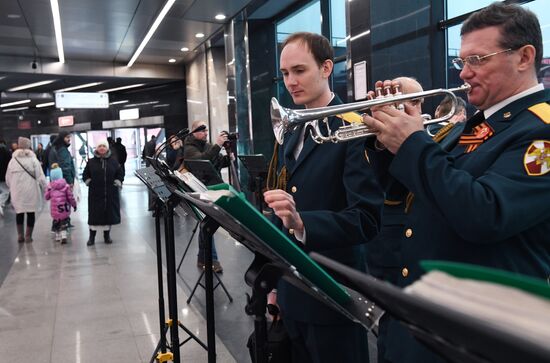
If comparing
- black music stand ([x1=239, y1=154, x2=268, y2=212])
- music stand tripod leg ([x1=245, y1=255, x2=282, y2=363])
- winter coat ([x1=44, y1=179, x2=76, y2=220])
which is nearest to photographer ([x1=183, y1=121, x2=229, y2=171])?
black music stand ([x1=239, y1=154, x2=268, y2=212])

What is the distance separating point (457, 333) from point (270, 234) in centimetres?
48

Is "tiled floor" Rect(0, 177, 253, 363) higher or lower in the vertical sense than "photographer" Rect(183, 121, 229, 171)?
lower

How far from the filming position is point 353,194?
148 centimetres

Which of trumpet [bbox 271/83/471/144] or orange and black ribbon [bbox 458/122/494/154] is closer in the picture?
orange and black ribbon [bbox 458/122/494/154]

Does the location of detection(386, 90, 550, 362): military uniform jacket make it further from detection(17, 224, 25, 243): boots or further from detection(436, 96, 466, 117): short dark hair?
detection(17, 224, 25, 243): boots

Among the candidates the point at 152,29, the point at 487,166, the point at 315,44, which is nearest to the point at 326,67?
the point at 315,44

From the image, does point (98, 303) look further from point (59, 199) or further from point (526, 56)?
point (526, 56)

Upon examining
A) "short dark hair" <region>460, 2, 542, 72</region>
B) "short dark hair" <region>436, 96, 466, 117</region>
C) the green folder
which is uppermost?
"short dark hair" <region>460, 2, 542, 72</region>

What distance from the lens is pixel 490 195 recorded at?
101cm

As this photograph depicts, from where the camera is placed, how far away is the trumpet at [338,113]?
4.46ft

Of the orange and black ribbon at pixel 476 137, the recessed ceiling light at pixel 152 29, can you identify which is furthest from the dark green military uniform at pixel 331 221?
the recessed ceiling light at pixel 152 29

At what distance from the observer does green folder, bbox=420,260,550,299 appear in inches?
17.1

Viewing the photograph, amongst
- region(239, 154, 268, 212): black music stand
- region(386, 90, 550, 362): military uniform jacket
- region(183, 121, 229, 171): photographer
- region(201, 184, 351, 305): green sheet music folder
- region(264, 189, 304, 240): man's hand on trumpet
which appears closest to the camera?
region(201, 184, 351, 305): green sheet music folder

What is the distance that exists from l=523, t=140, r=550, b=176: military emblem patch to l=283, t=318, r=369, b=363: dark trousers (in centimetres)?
80
